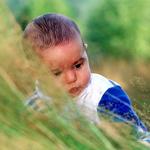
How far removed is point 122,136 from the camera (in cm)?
93

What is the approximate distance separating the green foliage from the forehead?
48.6 feet

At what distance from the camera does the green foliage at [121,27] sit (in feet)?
56.1

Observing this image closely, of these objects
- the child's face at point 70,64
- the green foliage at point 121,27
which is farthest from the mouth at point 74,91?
the green foliage at point 121,27

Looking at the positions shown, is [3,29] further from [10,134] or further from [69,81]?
[69,81]

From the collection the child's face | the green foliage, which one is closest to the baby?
the child's face

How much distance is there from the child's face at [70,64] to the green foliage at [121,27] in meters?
14.8

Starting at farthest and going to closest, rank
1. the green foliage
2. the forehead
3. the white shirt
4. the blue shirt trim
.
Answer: the green foliage, the forehead, the white shirt, the blue shirt trim

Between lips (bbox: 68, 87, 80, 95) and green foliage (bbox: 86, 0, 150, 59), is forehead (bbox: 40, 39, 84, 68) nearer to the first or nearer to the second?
lips (bbox: 68, 87, 80, 95)

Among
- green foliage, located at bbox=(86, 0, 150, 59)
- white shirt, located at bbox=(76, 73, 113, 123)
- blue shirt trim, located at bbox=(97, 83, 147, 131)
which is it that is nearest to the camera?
blue shirt trim, located at bbox=(97, 83, 147, 131)

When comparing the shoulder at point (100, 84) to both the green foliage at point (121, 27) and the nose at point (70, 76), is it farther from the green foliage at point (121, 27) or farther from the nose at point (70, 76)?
the green foliage at point (121, 27)

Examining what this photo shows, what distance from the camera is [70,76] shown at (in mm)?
1685

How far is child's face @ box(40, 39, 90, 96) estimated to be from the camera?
168cm

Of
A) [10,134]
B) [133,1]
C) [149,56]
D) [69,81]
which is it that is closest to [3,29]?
[10,134]

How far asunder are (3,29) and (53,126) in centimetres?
14
